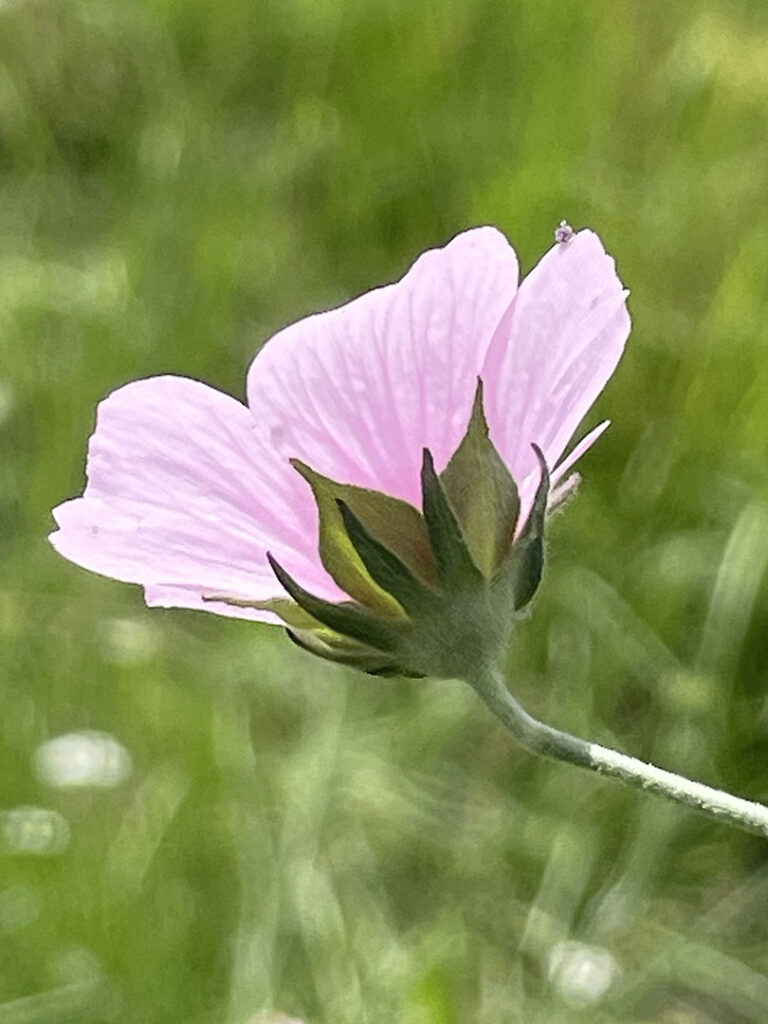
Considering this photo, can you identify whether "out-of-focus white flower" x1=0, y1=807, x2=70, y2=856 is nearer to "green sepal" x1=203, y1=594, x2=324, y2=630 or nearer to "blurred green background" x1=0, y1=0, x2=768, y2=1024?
"blurred green background" x1=0, y1=0, x2=768, y2=1024

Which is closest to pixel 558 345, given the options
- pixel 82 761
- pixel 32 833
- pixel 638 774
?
pixel 638 774

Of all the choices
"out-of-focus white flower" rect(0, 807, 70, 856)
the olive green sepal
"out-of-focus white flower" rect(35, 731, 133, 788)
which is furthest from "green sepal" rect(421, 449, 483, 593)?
"out-of-focus white flower" rect(35, 731, 133, 788)

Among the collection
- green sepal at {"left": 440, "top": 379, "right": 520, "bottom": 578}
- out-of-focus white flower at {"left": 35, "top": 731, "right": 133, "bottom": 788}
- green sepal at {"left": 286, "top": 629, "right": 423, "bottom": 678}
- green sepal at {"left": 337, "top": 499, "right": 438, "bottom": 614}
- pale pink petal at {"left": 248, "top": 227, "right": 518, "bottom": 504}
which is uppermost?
pale pink petal at {"left": 248, "top": 227, "right": 518, "bottom": 504}

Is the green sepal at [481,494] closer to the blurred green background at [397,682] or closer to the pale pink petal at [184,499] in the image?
the pale pink petal at [184,499]

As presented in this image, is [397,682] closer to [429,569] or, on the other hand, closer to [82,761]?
[82,761]

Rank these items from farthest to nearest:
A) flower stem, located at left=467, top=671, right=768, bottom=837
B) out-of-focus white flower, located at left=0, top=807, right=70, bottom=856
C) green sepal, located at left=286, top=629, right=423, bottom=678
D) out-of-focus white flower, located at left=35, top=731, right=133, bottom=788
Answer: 1. out-of-focus white flower, located at left=35, top=731, right=133, bottom=788
2. out-of-focus white flower, located at left=0, top=807, right=70, bottom=856
3. green sepal, located at left=286, top=629, right=423, bottom=678
4. flower stem, located at left=467, top=671, right=768, bottom=837

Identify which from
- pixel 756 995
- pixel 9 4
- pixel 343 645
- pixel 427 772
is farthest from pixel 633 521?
pixel 9 4
